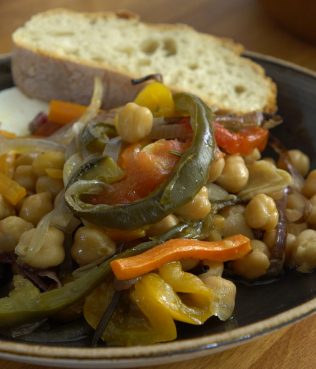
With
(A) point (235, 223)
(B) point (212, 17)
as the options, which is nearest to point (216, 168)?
(A) point (235, 223)

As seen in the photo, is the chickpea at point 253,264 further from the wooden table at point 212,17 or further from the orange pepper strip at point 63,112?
the wooden table at point 212,17

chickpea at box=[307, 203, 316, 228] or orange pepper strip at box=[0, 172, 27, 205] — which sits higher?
chickpea at box=[307, 203, 316, 228]

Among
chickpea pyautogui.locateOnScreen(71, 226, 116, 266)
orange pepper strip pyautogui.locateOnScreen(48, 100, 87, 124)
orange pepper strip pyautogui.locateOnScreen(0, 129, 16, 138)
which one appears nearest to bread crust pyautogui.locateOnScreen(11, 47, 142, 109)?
orange pepper strip pyautogui.locateOnScreen(48, 100, 87, 124)

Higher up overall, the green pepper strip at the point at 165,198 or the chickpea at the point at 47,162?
the green pepper strip at the point at 165,198

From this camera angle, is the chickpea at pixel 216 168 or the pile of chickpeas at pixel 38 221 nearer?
the pile of chickpeas at pixel 38 221

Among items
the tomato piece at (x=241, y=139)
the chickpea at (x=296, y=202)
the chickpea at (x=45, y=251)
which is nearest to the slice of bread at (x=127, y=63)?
the tomato piece at (x=241, y=139)

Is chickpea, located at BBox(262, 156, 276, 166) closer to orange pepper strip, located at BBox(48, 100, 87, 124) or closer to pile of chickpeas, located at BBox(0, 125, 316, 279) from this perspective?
pile of chickpeas, located at BBox(0, 125, 316, 279)

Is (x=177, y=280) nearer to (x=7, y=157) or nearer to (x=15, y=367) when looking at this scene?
(x=15, y=367)

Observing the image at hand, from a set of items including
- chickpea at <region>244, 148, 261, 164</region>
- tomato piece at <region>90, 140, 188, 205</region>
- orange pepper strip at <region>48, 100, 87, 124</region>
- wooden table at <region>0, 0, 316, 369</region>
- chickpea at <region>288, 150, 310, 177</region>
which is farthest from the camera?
wooden table at <region>0, 0, 316, 369</region>

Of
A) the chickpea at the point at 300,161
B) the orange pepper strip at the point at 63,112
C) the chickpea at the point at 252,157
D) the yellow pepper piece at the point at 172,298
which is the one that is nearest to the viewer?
the yellow pepper piece at the point at 172,298
